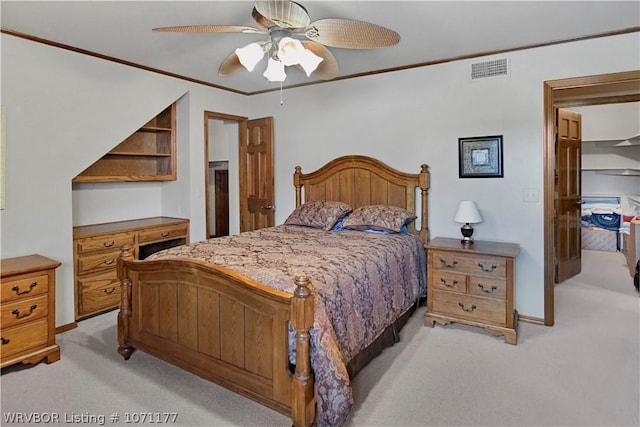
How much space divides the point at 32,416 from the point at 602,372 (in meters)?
3.45

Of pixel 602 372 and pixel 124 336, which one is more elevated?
pixel 124 336

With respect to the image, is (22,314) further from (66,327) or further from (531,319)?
(531,319)

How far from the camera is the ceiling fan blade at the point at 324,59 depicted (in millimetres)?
2635

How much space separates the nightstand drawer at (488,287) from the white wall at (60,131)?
3393 millimetres

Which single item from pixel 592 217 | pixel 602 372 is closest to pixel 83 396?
pixel 602 372

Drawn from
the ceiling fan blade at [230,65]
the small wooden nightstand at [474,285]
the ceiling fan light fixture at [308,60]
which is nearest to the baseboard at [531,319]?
the small wooden nightstand at [474,285]

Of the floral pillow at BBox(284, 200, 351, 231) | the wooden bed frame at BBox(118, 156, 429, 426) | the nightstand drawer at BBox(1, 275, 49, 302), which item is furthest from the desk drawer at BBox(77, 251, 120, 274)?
the floral pillow at BBox(284, 200, 351, 231)

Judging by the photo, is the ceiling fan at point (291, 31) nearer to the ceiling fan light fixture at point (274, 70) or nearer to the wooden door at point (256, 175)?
the ceiling fan light fixture at point (274, 70)

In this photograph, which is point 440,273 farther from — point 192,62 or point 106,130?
point 106,130

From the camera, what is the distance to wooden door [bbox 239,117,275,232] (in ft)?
15.8

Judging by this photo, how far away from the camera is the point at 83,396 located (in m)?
2.30

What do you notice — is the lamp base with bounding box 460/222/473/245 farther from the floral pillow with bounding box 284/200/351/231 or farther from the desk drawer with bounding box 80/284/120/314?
the desk drawer with bounding box 80/284/120/314

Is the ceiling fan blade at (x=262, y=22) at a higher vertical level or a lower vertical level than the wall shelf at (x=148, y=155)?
higher

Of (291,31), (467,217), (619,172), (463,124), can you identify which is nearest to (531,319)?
(467,217)
